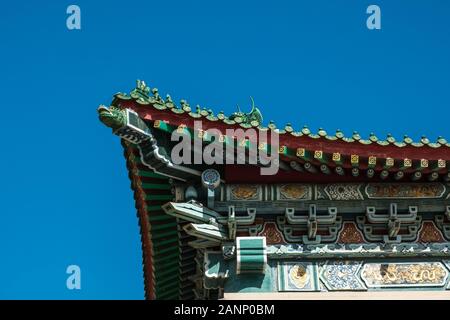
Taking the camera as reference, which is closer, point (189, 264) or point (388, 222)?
point (388, 222)

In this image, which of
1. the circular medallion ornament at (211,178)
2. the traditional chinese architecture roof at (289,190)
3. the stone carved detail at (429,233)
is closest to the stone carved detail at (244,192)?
the traditional chinese architecture roof at (289,190)

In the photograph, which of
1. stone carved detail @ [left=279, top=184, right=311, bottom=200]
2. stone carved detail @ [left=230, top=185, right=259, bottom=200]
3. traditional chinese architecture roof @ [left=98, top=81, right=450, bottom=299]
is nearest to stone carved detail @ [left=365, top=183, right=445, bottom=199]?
traditional chinese architecture roof @ [left=98, top=81, right=450, bottom=299]

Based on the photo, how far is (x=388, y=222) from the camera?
14.4m

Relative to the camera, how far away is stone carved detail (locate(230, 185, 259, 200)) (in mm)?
14391

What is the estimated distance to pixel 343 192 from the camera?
14484 mm

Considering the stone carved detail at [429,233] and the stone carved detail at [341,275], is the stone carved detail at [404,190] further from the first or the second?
the stone carved detail at [341,275]

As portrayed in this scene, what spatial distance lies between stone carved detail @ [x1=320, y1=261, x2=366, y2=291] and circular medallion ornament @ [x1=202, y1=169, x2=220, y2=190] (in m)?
1.84

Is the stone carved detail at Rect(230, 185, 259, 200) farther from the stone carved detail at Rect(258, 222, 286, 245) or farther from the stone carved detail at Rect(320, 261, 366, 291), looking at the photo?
the stone carved detail at Rect(320, 261, 366, 291)

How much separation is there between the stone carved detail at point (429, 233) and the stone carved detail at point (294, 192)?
166cm

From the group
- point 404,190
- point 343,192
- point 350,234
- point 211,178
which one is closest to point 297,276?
point 350,234

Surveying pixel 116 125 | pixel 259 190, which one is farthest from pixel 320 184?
pixel 116 125

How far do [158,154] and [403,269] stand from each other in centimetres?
365

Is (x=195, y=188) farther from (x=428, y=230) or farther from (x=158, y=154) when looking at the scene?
(x=428, y=230)
